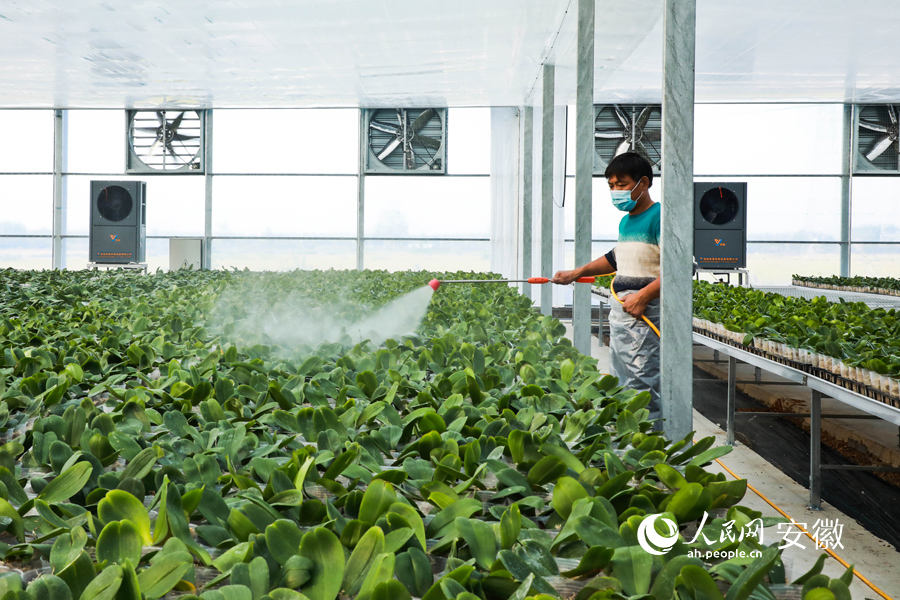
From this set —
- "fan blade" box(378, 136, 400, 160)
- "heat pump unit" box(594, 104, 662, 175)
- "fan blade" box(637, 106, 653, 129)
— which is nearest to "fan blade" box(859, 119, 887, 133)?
"heat pump unit" box(594, 104, 662, 175)

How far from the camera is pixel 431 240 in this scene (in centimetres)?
1141

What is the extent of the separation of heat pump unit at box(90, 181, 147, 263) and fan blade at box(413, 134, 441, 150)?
165 inches

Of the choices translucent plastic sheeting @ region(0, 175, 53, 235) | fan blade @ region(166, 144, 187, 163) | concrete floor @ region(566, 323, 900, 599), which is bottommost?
concrete floor @ region(566, 323, 900, 599)

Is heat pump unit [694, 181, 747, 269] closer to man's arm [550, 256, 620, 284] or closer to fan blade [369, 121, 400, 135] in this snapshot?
fan blade [369, 121, 400, 135]

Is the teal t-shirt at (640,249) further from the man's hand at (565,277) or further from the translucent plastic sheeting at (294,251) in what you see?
the translucent plastic sheeting at (294,251)

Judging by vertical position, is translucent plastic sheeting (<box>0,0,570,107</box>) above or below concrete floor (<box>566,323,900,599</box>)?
above

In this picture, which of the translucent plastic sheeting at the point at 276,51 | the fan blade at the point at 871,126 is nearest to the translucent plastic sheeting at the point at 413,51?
the translucent plastic sheeting at the point at 276,51

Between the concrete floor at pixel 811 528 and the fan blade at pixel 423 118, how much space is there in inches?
295

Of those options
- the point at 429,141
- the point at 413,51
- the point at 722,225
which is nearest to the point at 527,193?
the point at 413,51

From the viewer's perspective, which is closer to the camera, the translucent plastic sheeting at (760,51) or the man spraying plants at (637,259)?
the man spraying plants at (637,259)

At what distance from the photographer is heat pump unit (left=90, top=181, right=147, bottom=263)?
30.7 feet

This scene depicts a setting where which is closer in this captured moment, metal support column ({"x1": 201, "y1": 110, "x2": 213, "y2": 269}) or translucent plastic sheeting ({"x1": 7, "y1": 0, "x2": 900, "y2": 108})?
translucent plastic sheeting ({"x1": 7, "y1": 0, "x2": 900, "y2": 108})

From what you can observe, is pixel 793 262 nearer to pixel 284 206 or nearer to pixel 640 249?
pixel 284 206

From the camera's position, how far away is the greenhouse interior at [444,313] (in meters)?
0.67
